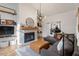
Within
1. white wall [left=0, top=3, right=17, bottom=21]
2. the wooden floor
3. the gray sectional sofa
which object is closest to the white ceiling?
white wall [left=0, top=3, right=17, bottom=21]

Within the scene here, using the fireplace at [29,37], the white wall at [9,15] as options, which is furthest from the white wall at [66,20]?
the white wall at [9,15]

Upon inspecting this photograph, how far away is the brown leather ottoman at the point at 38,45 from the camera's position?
2123mm

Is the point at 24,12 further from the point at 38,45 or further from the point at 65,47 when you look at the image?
the point at 65,47

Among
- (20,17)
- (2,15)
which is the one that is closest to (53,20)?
(20,17)

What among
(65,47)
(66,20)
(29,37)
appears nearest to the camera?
(65,47)

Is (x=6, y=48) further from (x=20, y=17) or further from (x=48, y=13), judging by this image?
(x=48, y=13)

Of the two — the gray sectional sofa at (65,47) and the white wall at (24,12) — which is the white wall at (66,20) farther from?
the white wall at (24,12)

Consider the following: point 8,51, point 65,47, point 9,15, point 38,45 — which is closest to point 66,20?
point 65,47

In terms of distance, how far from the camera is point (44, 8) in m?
2.15

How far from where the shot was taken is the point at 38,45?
2.13 m

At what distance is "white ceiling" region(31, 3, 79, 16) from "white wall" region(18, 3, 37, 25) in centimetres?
7

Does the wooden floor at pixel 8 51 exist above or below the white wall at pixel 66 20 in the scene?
below

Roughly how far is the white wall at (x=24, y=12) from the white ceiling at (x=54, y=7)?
0.23ft

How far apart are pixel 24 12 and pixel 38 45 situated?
567 millimetres
